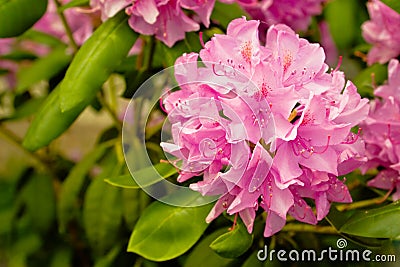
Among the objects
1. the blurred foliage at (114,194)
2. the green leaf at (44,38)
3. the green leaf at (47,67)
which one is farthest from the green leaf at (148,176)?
the green leaf at (44,38)

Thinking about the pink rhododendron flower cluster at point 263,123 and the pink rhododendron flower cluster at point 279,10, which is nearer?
the pink rhododendron flower cluster at point 263,123

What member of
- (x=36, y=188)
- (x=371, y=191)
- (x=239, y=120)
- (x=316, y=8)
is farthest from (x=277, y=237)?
(x=36, y=188)

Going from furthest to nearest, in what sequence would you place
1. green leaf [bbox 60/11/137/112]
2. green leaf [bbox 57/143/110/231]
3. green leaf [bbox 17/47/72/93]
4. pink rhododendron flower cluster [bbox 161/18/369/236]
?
green leaf [bbox 17/47/72/93], green leaf [bbox 57/143/110/231], green leaf [bbox 60/11/137/112], pink rhododendron flower cluster [bbox 161/18/369/236]

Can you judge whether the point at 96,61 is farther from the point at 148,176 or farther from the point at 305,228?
the point at 305,228

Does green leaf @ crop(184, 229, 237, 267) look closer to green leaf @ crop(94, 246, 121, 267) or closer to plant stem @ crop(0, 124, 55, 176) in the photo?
green leaf @ crop(94, 246, 121, 267)

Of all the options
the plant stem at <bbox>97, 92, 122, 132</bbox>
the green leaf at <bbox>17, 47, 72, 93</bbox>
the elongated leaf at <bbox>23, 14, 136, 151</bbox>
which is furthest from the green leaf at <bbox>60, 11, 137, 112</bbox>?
the green leaf at <bbox>17, 47, 72, 93</bbox>

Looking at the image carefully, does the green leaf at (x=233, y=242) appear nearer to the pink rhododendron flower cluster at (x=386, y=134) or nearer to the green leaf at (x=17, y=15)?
the pink rhododendron flower cluster at (x=386, y=134)

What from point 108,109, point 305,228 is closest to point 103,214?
point 108,109
